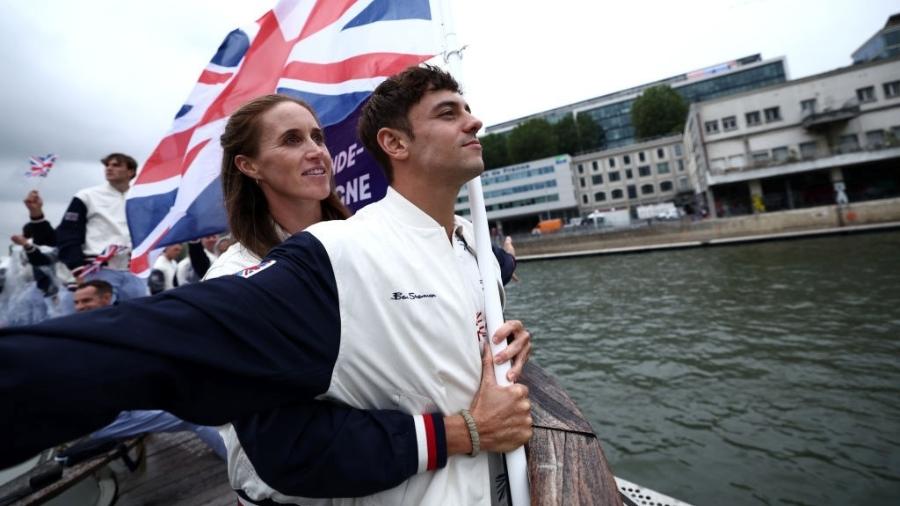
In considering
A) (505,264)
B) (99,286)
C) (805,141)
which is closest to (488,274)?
(505,264)

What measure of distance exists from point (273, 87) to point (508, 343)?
285 centimetres

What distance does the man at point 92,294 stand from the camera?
3928 millimetres

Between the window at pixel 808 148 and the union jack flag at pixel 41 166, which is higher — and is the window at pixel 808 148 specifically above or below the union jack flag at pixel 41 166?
above

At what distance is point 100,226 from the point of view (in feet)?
14.0

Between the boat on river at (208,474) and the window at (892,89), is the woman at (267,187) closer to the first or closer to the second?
the boat on river at (208,474)

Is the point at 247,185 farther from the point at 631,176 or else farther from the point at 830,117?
the point at 631,176

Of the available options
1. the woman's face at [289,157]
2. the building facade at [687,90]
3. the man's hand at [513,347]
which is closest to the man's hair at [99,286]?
the woman's face at [289,157]

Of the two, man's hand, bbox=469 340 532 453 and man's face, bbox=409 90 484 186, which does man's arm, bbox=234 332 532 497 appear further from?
man's face, bbox=409 90 484 186

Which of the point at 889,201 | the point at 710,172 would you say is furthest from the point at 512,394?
the point at 710,172

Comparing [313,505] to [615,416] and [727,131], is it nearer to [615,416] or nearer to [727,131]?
[615,416]

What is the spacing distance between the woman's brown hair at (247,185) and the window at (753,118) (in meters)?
44.6

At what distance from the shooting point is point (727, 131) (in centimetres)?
3694

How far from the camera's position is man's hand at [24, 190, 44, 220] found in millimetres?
4208

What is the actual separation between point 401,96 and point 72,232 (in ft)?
13.6
